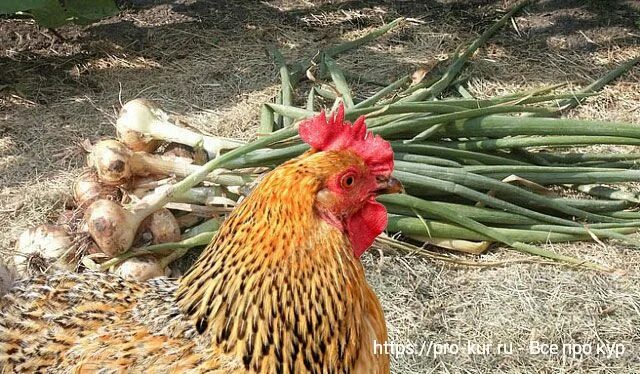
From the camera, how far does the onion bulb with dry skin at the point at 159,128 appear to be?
3.60 m

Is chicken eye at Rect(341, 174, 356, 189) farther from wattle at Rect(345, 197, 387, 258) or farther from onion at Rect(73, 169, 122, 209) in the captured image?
onion at Rect(73, 169, 122, 209)

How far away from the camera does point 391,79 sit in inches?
196

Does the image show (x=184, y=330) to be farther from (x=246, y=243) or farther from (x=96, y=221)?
(x=96, y=221)

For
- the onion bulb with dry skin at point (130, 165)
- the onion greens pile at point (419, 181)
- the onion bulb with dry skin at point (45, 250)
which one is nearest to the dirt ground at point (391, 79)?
the onion greens pile at point (419, 181)

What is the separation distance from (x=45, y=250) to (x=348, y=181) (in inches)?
72.0

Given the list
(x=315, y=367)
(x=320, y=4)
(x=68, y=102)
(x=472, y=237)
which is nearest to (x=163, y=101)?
(x=68, y=102)

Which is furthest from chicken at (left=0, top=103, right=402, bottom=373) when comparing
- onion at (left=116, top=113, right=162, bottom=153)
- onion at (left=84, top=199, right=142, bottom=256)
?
onion at (left=116, top=113, right=162, bottom=153)

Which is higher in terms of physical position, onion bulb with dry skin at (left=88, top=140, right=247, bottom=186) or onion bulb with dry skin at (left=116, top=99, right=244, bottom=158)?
onion bulb with dry skin at (left=116, top=99, right=244, bottom=158)

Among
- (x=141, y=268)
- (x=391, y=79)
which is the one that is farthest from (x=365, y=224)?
(x=391, y=79)

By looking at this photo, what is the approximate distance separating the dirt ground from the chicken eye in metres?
1.35

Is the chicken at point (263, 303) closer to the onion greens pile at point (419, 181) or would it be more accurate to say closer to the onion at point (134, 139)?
the onion greens pile at point (419, 181)

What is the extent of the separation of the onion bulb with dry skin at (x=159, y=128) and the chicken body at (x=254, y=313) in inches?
62.4

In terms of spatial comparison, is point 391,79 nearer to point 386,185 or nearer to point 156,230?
point 156,230

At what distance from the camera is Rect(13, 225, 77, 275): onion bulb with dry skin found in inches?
127
